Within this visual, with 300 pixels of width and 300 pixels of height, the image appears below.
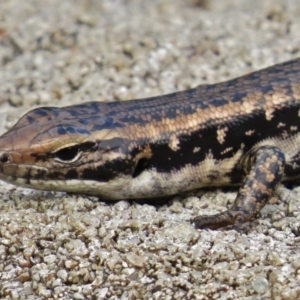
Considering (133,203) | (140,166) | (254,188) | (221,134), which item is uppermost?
(221,134)

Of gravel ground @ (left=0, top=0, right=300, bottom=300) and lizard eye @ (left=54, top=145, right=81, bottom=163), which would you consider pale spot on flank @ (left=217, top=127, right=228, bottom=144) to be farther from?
lizard eye @ (left=54, top=145, right=81, bottom=163)

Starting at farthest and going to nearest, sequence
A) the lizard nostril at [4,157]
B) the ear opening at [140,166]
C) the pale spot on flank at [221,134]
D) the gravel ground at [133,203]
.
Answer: the pale spot on flank at [221,134] → the ear opening at [140,166] → the lizard nostril at [4,157] → the gravel ground at [133,203]

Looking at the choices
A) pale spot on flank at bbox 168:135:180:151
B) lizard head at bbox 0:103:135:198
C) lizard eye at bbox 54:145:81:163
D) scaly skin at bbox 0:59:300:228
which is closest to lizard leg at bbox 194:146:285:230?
scaly skin at bbox 0:59:300:228

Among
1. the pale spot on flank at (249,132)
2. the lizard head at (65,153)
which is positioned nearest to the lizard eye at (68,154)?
the lizard head at (65,153)

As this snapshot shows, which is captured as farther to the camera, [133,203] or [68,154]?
[133,203]

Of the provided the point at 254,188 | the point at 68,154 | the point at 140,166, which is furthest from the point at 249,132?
the point at 68,154

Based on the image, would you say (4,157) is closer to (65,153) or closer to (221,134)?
(65,153)

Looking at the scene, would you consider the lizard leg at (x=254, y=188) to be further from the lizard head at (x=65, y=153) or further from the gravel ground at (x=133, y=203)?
the lizard head at (x=65, y=153)
